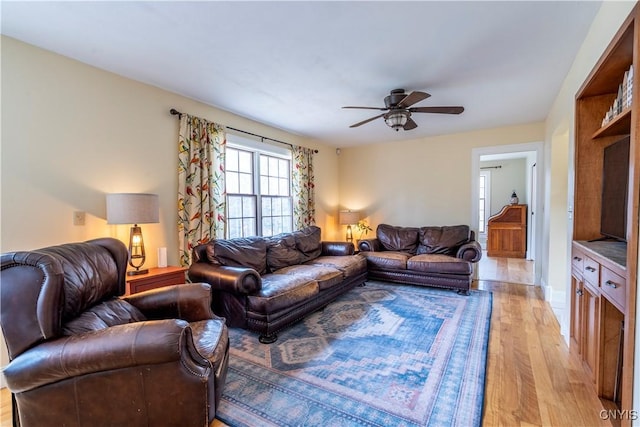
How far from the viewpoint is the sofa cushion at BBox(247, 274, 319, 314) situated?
265 cm

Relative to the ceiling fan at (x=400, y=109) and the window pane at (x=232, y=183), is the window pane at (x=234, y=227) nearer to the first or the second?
the window pane at (x=232, y=183)

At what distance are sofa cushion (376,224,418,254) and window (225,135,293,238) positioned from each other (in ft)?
5.56

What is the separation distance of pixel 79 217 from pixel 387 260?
378 cm

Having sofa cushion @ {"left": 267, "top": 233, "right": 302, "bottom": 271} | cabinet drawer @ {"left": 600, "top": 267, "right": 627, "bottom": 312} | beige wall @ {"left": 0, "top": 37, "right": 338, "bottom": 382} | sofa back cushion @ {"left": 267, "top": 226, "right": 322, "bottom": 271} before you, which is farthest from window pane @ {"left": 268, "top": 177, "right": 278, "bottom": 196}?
cabinet drawer @ {"left": 600, "top": 267, "right": 627, "bottom": 312}

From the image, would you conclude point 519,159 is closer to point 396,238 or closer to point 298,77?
point 396,238

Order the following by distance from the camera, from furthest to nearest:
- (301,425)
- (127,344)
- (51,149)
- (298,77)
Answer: (298,77) < (51,149) < (301,425) < (127,344)

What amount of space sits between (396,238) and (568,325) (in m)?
2.77

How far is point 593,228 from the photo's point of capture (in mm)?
2250

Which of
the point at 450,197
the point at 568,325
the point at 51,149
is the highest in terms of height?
the point at 51,149

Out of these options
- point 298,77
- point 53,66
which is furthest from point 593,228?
point 53,66

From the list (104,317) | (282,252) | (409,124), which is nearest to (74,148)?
(104,317)

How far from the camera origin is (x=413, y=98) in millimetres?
2697

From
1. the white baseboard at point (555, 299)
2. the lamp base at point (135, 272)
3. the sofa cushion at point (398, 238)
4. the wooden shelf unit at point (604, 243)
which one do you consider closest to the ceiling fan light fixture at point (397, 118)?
the wooden shelf unit at point (604, 243)

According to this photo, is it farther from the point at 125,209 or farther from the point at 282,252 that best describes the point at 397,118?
the point at 125,209
